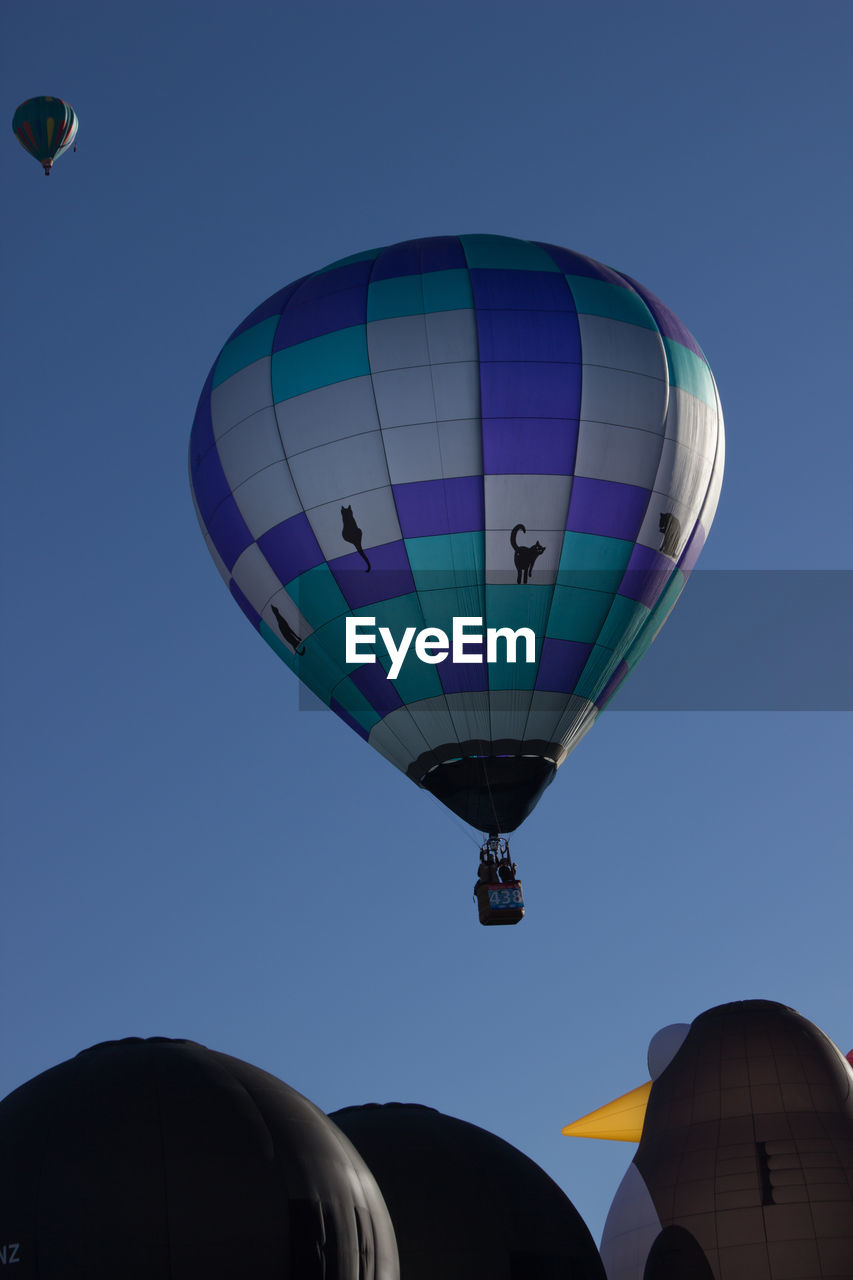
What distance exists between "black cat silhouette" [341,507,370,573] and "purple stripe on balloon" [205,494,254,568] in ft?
4.55

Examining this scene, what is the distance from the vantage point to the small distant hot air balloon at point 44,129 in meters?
37.6

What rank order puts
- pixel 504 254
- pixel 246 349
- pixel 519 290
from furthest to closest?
pixel 246 349 → pixel 504 254 → pixel 519 290

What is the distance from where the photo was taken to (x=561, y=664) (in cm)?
2156

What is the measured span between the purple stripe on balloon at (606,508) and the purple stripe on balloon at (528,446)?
0.91ft

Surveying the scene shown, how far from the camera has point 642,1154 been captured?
66.4 feet

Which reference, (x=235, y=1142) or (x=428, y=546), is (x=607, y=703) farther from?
(x=235, y=1142)

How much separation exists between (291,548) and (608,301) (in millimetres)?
4228

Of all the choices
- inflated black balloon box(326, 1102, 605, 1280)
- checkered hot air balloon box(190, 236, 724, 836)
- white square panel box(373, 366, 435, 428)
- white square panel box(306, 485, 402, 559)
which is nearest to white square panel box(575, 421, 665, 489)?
checkered hot air balloon box(190, 236, 724, 836)

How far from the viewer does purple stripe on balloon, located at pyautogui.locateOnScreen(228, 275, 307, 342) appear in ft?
75.5

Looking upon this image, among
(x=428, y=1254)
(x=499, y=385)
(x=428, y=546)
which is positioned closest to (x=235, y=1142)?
(x=428, y=1254)

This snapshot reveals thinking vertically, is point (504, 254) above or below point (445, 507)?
above

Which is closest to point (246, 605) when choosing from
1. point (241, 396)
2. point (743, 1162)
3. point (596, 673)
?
point (241, 396)

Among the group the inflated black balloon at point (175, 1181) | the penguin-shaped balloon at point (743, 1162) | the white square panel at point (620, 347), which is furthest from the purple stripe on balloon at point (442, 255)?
the inflated black balloon at point (175, 1181)

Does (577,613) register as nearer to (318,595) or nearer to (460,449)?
(460,449)
